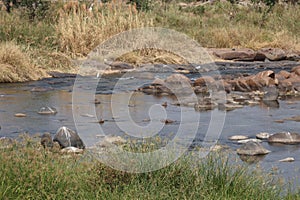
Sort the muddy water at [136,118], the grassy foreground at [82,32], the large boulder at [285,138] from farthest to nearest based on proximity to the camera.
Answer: the grassy foreground at [82,32], the muddy water at [136,118], the large boulder at [285,138]

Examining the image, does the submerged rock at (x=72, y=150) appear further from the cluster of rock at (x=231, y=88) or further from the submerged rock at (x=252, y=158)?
the cluster of rock at (x=231, y=88)

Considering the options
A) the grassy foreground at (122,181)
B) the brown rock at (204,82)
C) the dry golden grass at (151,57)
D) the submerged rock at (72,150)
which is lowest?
the dry golden grass at (151,57)

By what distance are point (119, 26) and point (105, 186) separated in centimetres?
1345

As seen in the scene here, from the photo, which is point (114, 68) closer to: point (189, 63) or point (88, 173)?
point (189, 63)

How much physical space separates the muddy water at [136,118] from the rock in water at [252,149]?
0.11m

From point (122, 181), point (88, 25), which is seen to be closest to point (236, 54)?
point (88, 25)

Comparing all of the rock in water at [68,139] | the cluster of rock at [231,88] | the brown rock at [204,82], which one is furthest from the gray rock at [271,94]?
the rock in water at [68,139]

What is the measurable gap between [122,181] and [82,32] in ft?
40.4

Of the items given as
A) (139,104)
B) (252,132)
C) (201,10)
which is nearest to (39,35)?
(139,104)

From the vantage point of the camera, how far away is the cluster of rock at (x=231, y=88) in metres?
12.5

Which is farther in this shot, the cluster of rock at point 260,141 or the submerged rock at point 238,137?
the submerged rock at point 238,137

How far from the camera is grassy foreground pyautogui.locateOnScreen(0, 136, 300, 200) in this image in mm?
5043

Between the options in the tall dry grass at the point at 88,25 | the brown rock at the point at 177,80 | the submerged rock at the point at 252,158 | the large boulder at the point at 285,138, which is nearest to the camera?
the submerged rock at the point at 252,158

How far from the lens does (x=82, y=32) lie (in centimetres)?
1725
